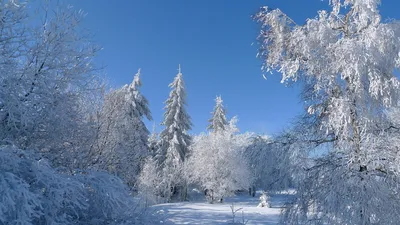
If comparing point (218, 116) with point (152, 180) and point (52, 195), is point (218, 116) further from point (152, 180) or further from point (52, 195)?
point (52, 195)

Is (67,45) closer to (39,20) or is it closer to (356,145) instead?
(39,20)

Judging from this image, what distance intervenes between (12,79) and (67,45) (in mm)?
1504

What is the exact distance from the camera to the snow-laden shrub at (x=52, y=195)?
2.72 meters

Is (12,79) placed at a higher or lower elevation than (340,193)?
higher

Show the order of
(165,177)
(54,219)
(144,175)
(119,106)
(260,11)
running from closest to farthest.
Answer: (54,219) → (260,11) → (119,106) → (144,175) → (165,177)

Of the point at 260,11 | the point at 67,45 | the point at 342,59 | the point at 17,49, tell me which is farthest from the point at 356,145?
the point at 17,49

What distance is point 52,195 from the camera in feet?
10.7

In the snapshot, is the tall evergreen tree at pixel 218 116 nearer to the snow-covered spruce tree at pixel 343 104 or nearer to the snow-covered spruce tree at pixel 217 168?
the snow-covered spruce tree at pixel 217 168

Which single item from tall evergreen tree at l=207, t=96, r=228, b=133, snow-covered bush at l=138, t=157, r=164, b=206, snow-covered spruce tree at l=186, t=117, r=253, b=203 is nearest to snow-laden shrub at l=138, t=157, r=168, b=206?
snow-covered bush at l=138, t=157, r=164, b=206

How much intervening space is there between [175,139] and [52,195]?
71.8 ft

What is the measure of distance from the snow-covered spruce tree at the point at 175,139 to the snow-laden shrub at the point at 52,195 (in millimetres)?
A: 20604

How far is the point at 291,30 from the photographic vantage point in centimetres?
553

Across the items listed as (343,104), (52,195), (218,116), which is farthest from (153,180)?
(343,104)

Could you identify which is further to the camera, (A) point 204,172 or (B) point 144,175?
(A) point 204,172
